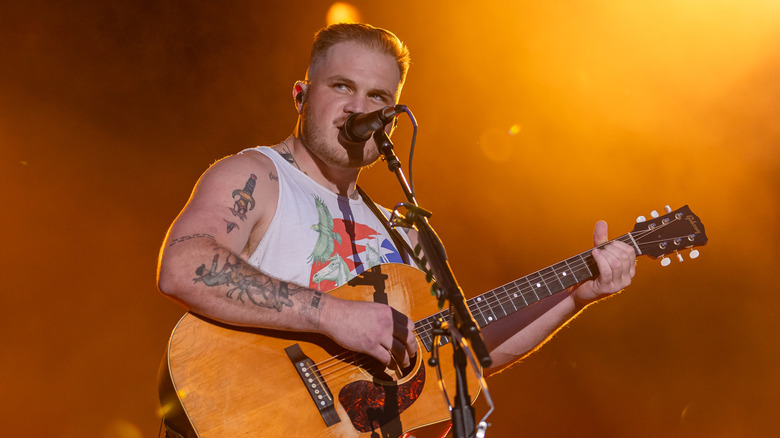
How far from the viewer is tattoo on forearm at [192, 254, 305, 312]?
193cm

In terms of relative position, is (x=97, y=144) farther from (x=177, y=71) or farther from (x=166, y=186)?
(x=177, y=71)

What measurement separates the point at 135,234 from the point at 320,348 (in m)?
2.99

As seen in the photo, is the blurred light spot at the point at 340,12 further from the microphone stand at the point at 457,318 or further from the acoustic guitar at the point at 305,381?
the microphone stand at the point at 457,318

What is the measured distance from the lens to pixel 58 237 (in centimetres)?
426

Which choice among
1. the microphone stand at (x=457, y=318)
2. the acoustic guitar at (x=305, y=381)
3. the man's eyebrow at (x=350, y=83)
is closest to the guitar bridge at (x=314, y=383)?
the acoustic guitar at (x=305, y=381)

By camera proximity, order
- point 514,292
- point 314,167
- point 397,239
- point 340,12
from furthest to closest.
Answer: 1. point 340,12
2. point 397,239
3. point 314,167
4. point 514,292

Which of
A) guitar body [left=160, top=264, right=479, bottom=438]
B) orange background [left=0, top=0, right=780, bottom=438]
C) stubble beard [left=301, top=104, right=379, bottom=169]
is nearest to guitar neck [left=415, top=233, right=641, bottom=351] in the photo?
guitar body [left=160, top=264, right=479, bottom=438]

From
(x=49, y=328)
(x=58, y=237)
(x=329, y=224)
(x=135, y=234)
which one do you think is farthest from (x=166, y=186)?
(x=329, y=224)

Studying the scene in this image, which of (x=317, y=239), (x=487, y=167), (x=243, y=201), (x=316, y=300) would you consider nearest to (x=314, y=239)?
(x=317, y=239)

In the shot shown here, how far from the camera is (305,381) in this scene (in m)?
2.04

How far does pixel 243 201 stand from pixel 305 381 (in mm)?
761

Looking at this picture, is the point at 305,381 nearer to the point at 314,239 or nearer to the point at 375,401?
the point at 375,401

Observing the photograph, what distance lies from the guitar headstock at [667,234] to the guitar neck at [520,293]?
0.09 metres

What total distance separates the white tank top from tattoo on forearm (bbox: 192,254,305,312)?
0.37 metres
